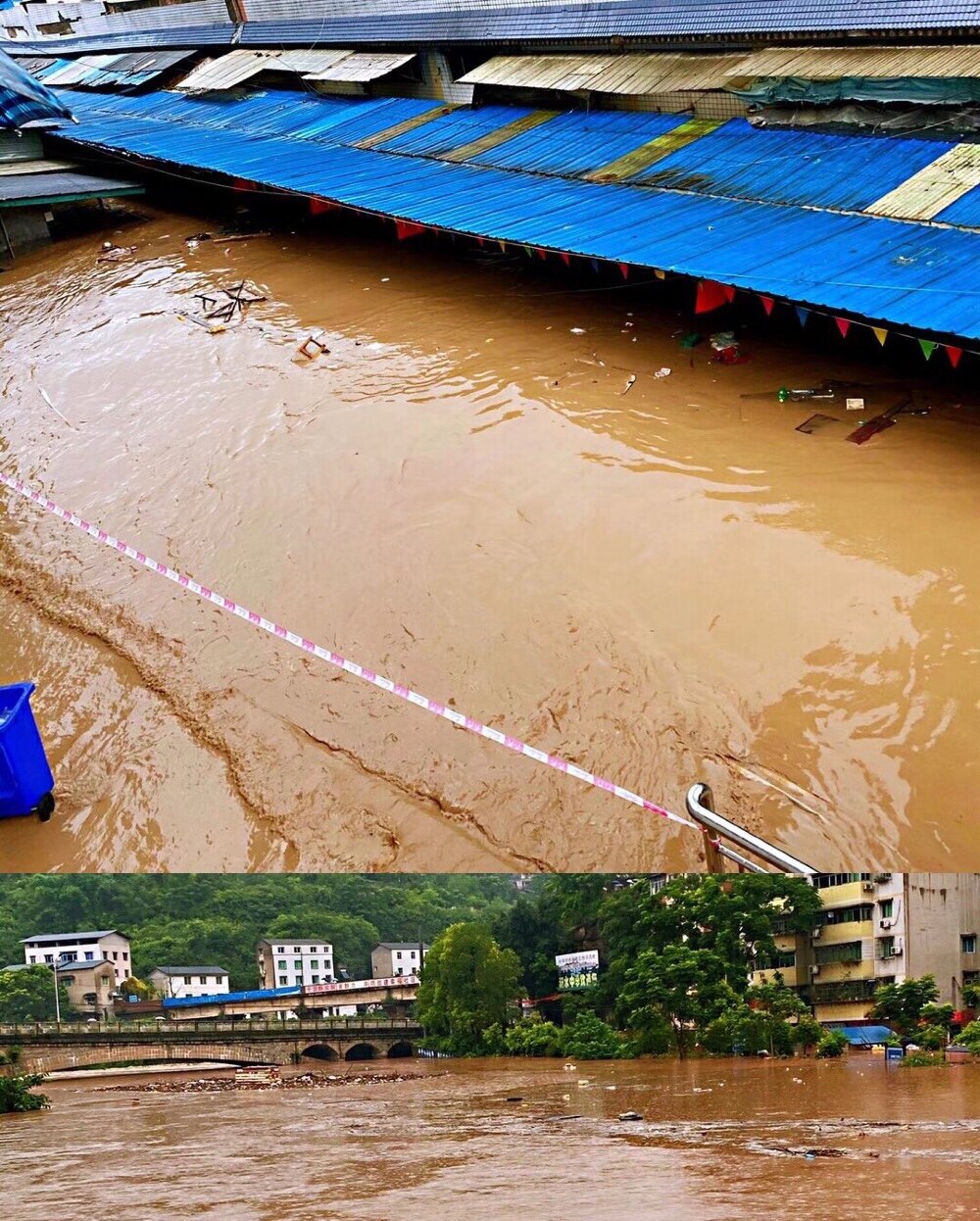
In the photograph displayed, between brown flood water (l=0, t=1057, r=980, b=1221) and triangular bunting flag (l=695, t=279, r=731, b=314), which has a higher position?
triangular bunting flag (l=695, t=279, r=731, b=314)

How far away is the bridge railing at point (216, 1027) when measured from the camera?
18312 millimetres

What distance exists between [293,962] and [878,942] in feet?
44.1

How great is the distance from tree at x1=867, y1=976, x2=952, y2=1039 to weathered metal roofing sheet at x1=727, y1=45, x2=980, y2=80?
8.71m

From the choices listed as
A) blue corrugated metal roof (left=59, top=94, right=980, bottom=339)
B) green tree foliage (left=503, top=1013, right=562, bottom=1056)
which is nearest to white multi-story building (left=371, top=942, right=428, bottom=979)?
green tree foliage (left=503, top=1013, right=562, bottom=1056)

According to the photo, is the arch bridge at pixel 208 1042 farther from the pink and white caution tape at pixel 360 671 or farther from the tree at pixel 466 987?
the pink and white caution tape at pixel 360 671

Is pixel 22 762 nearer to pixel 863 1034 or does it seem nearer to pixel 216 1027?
pixel 863 1034

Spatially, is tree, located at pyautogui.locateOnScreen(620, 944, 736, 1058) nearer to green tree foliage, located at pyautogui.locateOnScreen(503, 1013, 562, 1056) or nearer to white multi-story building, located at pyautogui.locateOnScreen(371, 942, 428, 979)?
green tree foliage, located at pyautogui.locateOnScreen(503, 1013, 562, 1056)

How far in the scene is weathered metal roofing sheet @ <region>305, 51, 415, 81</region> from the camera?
21352mm

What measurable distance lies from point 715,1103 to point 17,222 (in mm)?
18938

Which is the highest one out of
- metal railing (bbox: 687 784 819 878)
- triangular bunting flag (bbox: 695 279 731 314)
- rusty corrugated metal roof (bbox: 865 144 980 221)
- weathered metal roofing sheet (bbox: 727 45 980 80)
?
weathered metal roofing sheet (bbox: 727 45 980 80)

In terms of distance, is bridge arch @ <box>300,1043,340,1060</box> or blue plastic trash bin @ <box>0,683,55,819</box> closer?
blue plastic trash bin @ <box>0,683,55,819</box>

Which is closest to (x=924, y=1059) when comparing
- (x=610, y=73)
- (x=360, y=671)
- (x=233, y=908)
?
(x=360, y=671)

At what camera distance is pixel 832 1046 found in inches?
481

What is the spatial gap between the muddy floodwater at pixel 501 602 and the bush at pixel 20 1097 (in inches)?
324
